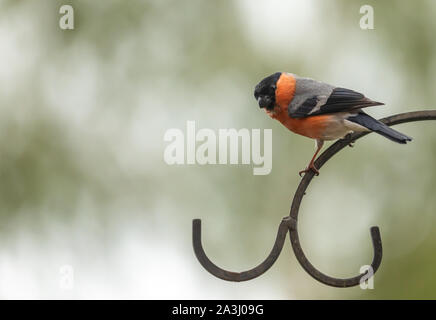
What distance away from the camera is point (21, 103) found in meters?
7.13

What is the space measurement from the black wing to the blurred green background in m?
2.59

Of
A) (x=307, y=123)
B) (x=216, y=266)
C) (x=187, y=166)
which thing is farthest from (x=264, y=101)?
(x=187, y=166)

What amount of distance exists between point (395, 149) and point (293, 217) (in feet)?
13.0

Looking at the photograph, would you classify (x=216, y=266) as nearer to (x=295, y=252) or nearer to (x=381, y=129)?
(x=295, y=252)

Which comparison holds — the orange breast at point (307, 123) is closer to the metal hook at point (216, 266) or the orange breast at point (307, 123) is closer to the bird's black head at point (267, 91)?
the bird's black head at point (267, 91)

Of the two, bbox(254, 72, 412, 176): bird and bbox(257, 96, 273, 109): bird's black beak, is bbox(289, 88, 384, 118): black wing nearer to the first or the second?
bbox(254, 72, 412, 176): bird

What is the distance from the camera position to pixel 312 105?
4230 millimetres

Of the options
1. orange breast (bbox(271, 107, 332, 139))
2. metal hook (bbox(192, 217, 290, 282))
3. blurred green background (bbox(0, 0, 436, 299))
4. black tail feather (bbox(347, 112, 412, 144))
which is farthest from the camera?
blurred green background (bbox(0, 0, 436, 299))

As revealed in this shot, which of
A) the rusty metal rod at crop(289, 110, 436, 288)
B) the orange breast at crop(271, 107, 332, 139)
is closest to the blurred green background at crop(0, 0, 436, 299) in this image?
the orange breast at crop(271, 107, 332, 139)

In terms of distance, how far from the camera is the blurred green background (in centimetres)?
662

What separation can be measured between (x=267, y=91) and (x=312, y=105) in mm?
290

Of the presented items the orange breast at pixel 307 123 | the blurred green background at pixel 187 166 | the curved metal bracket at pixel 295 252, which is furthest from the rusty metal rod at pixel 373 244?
the blurred green background at pixel 187 166
